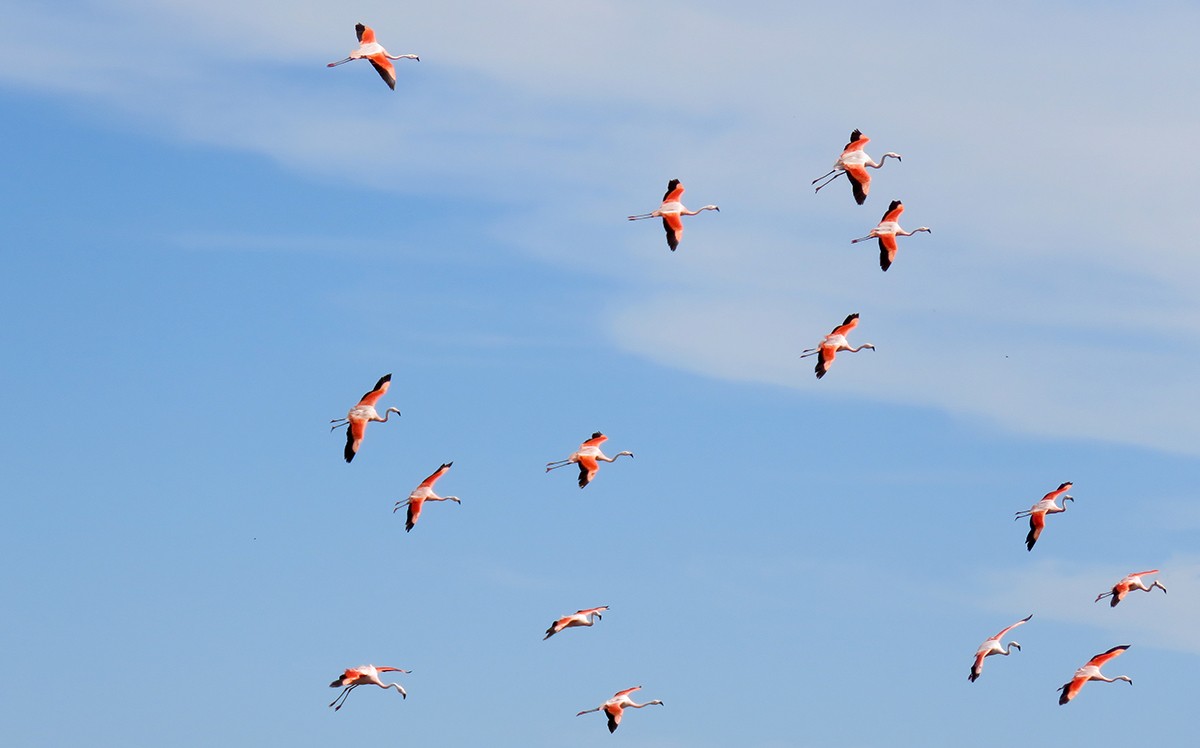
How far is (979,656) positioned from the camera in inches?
2879

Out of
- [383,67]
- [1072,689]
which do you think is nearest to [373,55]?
[383,67]

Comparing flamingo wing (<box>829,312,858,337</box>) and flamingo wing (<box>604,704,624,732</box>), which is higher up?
flamingo wing (<box>829,312,858,337</box>)

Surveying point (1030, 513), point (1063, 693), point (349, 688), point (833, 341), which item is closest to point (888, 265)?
point (833, 341)

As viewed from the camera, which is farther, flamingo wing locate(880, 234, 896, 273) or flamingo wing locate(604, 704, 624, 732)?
flamingo wing locate(880, 234, 896, 273)

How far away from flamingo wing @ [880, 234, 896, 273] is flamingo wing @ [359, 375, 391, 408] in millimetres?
15938

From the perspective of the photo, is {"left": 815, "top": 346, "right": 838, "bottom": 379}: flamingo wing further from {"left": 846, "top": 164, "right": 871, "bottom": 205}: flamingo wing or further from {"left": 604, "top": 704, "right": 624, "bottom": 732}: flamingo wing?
{"left": 604, "top": 704, "right": 624, "bottom": 732}: flamingo wing

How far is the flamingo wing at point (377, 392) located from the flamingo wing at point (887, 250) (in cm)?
1594

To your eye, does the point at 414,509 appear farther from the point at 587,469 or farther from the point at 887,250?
the point at 887,250

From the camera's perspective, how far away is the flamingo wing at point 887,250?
7331cm

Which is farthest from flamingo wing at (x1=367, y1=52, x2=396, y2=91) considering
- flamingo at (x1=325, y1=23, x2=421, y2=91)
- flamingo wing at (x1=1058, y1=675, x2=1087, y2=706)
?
flamingo wing at (x1=1058, y1=675, x2=1087, y2=706)

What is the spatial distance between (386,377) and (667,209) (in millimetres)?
10553

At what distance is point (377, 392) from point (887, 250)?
654 inches

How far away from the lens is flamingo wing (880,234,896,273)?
241 ft

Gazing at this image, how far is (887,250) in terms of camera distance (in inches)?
2889
